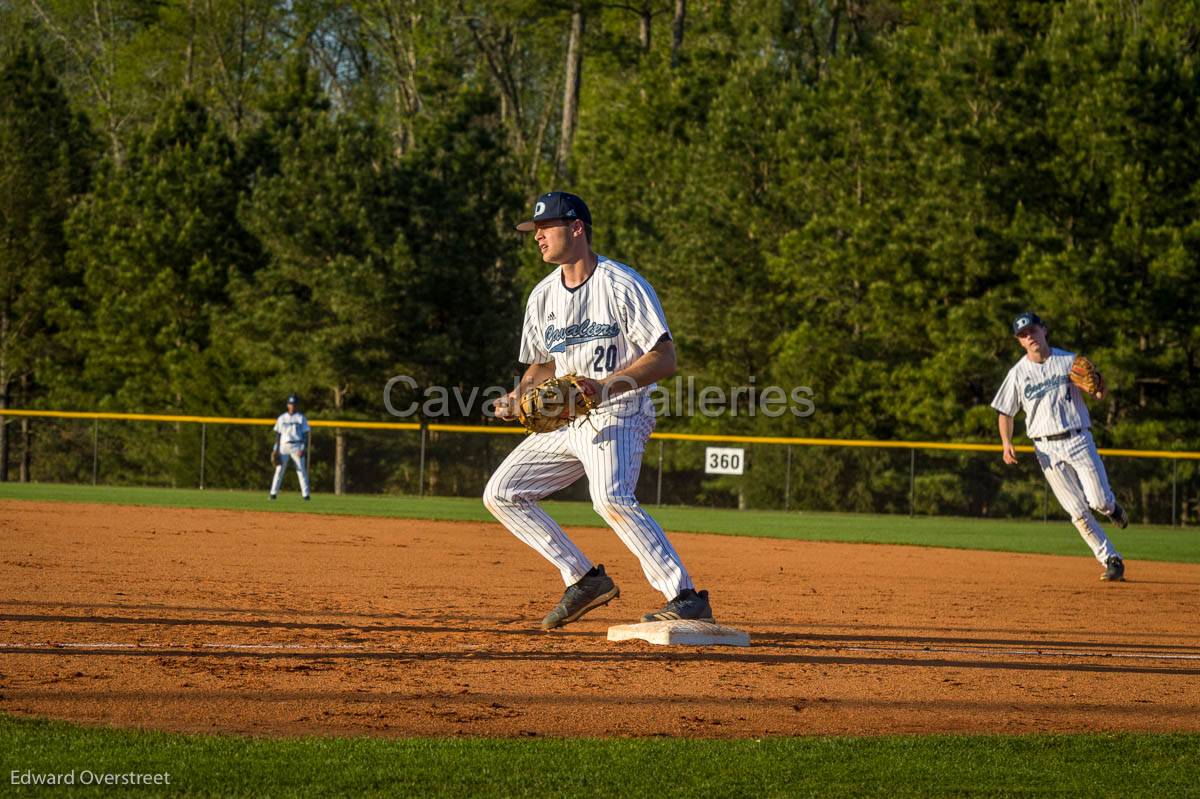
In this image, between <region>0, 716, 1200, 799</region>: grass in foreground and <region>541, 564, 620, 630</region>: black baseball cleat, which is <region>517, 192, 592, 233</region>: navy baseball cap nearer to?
<region>541, 564, 620, 630</region>: black baseball cleat

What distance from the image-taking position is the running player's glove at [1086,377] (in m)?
11.0

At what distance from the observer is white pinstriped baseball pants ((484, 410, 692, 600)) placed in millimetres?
6453

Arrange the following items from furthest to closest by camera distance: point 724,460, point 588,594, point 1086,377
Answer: point 724,460, point 1086,377, point 588,594

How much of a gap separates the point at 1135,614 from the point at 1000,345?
17.8 meters

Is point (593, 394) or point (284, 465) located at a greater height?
point (593, 394)

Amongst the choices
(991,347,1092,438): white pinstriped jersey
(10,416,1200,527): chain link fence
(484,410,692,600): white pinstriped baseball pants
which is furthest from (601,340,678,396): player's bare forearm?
(10,416,1200,527): chain link fence

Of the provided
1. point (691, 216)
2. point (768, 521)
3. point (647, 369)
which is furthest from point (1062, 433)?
point (691, 216)

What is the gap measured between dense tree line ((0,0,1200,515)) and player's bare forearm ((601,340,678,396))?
19.0 meters

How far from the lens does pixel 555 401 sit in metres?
6.33

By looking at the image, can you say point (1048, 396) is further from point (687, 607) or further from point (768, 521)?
point (768, 521)

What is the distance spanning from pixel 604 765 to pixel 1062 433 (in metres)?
8.18

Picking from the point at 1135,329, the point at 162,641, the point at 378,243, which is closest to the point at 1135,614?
the point at 162,641

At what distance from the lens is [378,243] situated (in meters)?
30.6

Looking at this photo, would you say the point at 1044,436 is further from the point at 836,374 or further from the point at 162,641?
the point at 836,374
